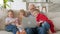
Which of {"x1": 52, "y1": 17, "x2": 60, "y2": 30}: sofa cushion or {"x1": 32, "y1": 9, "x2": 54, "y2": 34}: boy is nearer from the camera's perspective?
{"x1": 32, "y1": 9, "x2": 54, "y2": 34}: boy

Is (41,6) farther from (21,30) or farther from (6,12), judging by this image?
(21,30)

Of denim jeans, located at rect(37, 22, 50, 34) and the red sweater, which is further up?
the red sweater

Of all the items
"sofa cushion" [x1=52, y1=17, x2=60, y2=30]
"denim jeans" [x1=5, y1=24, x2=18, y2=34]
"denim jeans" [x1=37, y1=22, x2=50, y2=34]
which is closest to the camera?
"denim jeans" [x1=37, y1=22, x2=50, y2=34]

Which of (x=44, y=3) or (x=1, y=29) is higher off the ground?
(x=44, y=3)

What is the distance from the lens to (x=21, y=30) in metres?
2.48

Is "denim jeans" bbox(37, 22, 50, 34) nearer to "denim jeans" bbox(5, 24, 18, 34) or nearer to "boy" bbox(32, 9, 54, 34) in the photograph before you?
"boy" bbox(32, 9, 54, 34)

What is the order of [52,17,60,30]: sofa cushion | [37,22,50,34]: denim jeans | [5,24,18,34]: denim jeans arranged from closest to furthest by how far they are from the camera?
[37,22,50,34]: denim jeans, [5,24,18,34]: denim jeans, [52,17,60,30]: sofa cushion

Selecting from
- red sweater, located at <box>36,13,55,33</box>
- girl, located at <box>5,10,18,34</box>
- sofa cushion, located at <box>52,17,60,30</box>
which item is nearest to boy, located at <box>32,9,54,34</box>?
red sweater, located at <box>36,13,55,33</box>

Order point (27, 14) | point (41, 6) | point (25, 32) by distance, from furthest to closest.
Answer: point (41, 6) → point (27, 14) → point (25, 32)

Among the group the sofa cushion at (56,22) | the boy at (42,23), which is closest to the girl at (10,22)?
Result: the boy at (42,23)

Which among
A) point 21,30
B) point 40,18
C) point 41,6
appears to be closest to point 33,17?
point 40,18

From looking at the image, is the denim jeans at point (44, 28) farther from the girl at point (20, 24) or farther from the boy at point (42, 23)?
the girl at point (20, 24)

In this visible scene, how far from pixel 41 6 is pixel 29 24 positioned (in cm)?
165

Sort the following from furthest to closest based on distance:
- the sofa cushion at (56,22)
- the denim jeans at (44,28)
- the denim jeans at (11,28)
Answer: the sofa cushion at (56,22), the denim jeans at (11,28), the denim jeans at (44,28)
